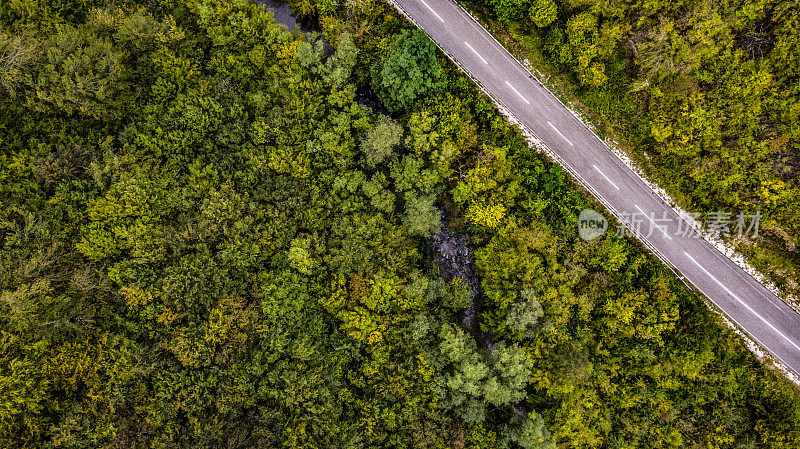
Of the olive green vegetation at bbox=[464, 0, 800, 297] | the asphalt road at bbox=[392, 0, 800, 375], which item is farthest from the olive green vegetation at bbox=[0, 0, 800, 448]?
the olive green vegetation at bbox=[464, 0, 800, 297]

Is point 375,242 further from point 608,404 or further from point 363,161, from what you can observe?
point 608,404

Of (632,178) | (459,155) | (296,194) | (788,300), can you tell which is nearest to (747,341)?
(788,300)

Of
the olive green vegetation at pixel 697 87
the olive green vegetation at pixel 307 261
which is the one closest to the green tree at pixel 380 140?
the olive green vegetation at pixel 307 261

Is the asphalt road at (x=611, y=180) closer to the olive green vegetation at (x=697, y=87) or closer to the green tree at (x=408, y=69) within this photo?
the olive green vegetation at (x=697, y=87)

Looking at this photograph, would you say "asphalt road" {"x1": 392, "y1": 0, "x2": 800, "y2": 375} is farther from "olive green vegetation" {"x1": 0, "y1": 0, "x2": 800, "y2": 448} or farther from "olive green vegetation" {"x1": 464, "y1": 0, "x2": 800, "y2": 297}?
"olive green vegetation" {"x1": 0, "y1": 0, "x2": 800, "y2": 448}


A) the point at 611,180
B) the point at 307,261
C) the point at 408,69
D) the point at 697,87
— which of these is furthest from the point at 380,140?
the point at 697,87

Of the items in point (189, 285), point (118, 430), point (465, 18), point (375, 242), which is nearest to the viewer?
point (118, 430)

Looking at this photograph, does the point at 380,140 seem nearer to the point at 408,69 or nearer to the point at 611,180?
the point at 408,69
